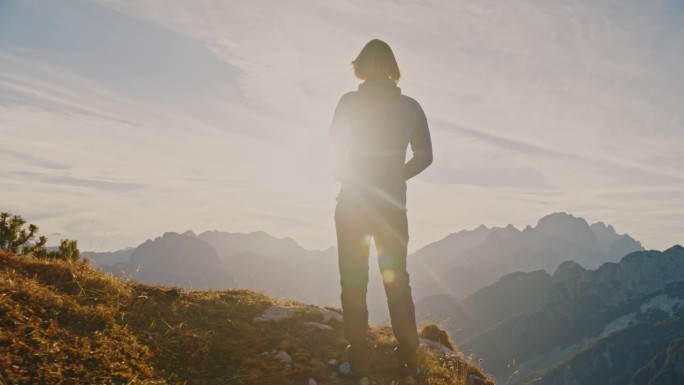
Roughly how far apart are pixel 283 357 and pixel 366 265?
5.67ft

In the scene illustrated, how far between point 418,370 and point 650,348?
25316 cm

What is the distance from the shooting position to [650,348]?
7835 inches

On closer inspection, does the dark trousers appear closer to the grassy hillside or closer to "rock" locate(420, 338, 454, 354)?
the grassy hillside

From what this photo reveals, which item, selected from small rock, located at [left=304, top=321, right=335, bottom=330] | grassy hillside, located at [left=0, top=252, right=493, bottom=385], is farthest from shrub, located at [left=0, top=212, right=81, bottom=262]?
small rock, located at [left=304, top=321, right=335, bottom=330]

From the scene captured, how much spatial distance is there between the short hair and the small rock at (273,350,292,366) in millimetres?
4082

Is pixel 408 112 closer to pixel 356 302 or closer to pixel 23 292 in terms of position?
pixel 356 302

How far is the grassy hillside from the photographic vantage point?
410 centimetres

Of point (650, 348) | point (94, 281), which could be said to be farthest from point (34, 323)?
point (650, 348)

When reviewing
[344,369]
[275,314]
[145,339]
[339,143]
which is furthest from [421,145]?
[145,339]

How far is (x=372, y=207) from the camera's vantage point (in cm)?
554

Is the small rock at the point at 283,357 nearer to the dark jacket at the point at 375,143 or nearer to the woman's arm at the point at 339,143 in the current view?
the dark jacket at the point at 375,143

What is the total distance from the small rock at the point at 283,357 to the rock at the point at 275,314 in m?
1.47

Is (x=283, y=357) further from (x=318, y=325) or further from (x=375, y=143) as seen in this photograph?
(x=375, y=143)

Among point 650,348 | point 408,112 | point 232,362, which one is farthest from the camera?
point 650,348
